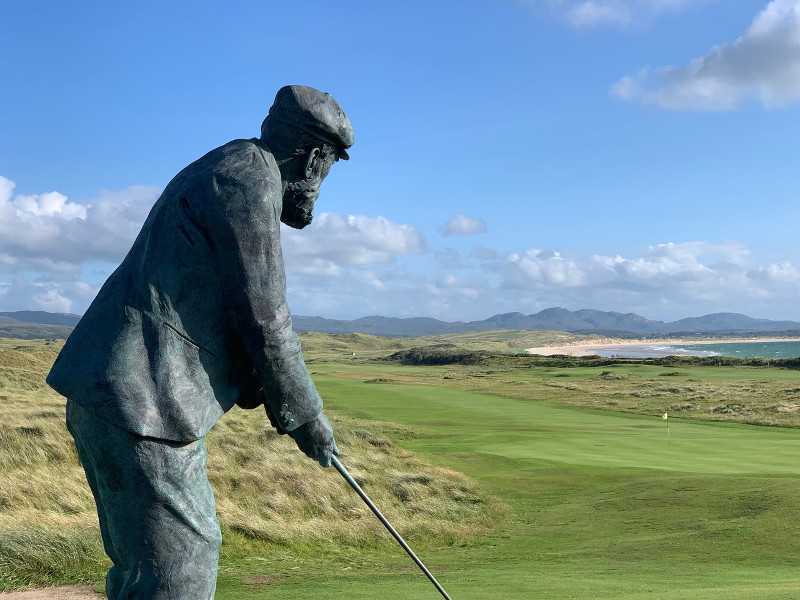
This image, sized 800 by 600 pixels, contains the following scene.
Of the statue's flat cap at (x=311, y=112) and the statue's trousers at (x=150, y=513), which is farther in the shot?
the statue's flat cap at (x=311, y=112)

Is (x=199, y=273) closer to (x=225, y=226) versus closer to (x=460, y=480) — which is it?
(x=225, y=226)

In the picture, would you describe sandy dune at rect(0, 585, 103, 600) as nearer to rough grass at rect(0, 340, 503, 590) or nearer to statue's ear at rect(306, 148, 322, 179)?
rough grass at rect(0, 340, 503, 590)

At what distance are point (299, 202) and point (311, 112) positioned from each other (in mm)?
381

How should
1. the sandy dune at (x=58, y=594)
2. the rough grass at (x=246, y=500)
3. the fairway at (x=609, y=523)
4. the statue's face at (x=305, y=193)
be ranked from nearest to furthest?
the statue's face at (x=305, y=193) → the sandy dune at (x=58, y=594) → the fairway at (x=609, y=523) → the rough grass at (x=246, y=500)

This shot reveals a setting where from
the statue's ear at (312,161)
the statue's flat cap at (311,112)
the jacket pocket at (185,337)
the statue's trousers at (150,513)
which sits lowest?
the statue's trousers at (150,513)

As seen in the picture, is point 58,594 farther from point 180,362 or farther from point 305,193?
point 305,193

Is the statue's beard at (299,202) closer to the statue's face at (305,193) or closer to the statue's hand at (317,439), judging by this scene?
the statue's face at (305,193)

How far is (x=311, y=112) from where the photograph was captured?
10.5 feet

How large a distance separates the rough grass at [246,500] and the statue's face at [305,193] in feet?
22.9

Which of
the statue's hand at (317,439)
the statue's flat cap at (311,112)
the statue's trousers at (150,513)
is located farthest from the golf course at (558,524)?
the statue's flat cap at (311,112)

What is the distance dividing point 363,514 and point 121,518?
10.5 m

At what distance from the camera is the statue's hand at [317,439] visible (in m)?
3.20

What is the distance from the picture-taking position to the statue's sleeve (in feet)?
9.66

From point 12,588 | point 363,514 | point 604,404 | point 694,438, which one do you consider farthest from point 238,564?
point 604,404
